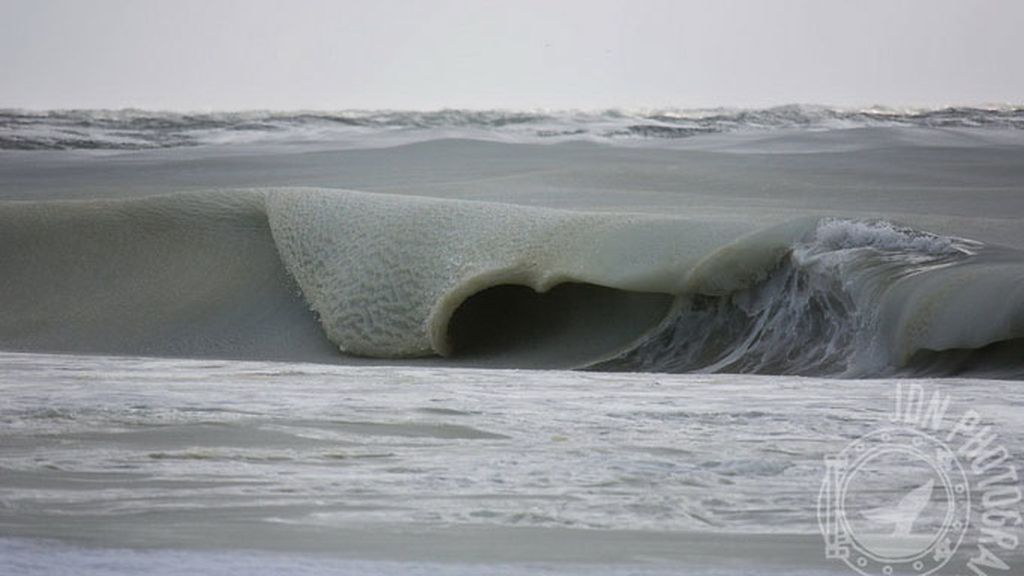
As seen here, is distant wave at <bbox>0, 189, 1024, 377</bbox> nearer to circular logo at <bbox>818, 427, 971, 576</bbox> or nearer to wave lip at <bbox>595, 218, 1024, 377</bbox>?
wave lip at <bbox>595, 218, 1024, 377</bbox>

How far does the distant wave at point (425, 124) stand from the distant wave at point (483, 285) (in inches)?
59.0

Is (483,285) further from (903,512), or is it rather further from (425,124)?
(425,124)

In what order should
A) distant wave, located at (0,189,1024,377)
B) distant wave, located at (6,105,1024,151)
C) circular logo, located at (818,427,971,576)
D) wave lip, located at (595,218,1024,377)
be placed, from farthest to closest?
distant wave, located at (6,105,1024,151) → distant wave, located at (0,189,1024,377) → wave lip, located at (595,218,1024,377) → circular logo, located at (818,427,971,576)

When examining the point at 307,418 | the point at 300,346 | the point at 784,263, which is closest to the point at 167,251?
the point at 300,346

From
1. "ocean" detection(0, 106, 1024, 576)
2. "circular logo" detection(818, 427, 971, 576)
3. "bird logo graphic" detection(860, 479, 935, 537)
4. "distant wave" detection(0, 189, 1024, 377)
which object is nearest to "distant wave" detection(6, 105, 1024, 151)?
"ocean" detection(0, 106, 1024, 576)

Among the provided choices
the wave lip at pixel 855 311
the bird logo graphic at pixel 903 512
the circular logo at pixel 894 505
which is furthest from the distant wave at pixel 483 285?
the bird logo graphic at pixel 903 512

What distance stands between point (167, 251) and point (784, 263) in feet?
3.40

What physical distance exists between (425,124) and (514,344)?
204cm

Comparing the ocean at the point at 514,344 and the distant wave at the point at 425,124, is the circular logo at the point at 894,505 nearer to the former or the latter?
the ocean at the point at 514,344

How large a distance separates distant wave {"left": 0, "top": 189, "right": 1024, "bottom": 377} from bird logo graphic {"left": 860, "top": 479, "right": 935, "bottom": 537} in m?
0.80

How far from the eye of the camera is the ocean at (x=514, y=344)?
35.8 inches

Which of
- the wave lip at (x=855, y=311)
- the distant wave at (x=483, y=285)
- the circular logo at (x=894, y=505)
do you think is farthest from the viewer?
the distant wave at (x=483, y=285)

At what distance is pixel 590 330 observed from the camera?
→ 2244mm

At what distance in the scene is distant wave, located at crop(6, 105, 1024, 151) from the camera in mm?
4023
